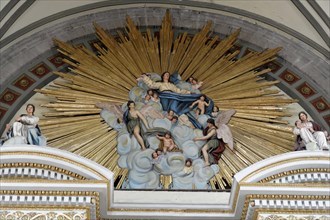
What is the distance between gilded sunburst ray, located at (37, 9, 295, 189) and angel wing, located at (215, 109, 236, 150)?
0.07m

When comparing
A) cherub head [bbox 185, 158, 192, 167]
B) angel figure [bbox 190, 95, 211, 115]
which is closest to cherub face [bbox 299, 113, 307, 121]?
angel figure [bbox 190, 95, 211, 115]

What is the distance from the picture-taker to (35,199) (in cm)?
862

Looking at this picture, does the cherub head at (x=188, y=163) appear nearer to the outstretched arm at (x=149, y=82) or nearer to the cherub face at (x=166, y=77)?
the outstretched arm at (x=149, y=82)

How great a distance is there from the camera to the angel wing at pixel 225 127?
1007 cm

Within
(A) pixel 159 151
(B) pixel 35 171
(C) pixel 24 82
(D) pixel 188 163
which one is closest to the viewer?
(B) pixel 35 171

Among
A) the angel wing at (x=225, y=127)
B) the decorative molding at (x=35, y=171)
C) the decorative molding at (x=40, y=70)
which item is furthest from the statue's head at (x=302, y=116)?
the decorative molding at (x=40, y=70)

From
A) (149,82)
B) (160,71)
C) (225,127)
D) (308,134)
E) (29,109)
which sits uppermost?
(160,71)

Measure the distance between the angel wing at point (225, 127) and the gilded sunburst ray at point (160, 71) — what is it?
70 millimetres

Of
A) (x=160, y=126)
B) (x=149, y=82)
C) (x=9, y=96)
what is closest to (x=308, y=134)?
(x=160, y=126)

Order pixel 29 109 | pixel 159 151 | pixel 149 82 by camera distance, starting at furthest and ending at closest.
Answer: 1. pixel 149 82
2. pixel 159 151
3. pixel 29 109

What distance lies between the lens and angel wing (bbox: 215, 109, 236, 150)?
10.1 metres

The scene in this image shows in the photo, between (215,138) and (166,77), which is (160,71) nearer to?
(166,77)

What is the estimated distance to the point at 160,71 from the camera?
10.9 metres

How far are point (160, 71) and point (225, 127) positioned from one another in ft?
4.15
